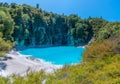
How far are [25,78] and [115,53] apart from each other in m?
7.26

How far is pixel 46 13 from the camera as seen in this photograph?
5688cm

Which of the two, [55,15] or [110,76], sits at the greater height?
[55,15]

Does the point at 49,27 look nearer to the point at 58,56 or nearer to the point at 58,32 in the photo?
the point at 58,32

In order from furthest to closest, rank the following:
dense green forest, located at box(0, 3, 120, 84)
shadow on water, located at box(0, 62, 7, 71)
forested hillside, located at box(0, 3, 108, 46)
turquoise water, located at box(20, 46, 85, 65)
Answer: forested hillside, located at box(0, 3, 108, 46) < turquoise water, located at box(20, 46, 85, 65) < shadow on water, located at box(0, 62, 7, 71) < dense green forest, located at box(0, 3, 120, 84)

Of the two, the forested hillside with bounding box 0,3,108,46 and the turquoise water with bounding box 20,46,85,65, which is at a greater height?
the forested hillside with bounding box 0,3,108,46

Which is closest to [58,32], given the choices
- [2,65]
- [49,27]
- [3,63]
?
[49,27]

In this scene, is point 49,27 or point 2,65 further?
point 49,27

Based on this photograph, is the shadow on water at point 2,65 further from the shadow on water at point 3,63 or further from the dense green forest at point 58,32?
the dense green forest at point 58,32

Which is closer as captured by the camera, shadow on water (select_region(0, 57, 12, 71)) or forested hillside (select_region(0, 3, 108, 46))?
shadow on water (select_region(0, 57, 12, 71))

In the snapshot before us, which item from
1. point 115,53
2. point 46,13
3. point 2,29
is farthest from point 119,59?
point 46,13

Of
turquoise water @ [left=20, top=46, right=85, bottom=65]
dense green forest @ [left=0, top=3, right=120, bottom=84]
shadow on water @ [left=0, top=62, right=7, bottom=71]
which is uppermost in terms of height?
dense green forest @ [left=0, top=3, right=120, bottom=84]

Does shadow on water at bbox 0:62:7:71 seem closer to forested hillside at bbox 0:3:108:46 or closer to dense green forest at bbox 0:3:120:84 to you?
dense green forest at bbox 0:3:120:84

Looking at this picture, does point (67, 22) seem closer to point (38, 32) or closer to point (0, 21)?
point (38, 32)

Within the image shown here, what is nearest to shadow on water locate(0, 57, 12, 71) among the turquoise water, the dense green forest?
the dense green forest
